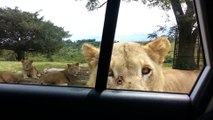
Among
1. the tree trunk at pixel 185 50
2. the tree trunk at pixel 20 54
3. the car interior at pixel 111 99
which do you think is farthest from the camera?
the tree trunk at pixel 20 54

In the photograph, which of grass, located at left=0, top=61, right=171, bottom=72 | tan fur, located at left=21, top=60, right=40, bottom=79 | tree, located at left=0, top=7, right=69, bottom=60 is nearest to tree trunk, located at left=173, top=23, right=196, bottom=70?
grass, located at left=0, top=61, right=171, bottom=72

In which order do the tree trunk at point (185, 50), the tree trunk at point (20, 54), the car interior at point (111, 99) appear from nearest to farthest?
the car interior at point (111, 99) → the tree trunk at point (185, 50) → the tree trunk at point (20, 54)

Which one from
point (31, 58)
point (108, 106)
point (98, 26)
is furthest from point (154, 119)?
point (31, 58)

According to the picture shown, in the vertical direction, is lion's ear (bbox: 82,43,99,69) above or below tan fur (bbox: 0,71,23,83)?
above

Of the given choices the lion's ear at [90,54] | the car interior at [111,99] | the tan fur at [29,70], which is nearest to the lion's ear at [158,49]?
the car interior at [111,99]

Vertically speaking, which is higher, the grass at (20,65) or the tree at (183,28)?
the tree at (183,28)

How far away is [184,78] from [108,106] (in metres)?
0.69

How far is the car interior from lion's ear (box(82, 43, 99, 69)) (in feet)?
0.20

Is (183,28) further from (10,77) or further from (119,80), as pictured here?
(10,77)

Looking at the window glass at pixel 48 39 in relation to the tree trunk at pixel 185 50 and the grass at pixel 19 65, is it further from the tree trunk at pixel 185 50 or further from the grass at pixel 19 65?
the tree trunk at pixel 185 50

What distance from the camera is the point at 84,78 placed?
3.20 metres

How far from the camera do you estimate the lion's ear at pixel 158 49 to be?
3085mm

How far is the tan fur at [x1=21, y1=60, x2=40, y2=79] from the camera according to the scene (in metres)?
3.13

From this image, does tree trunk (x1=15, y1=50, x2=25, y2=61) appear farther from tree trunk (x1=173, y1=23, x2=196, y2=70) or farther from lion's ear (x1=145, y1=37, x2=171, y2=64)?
tree trunk (x1=173, y1=23, x2=196, y2=70)
